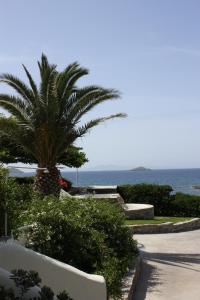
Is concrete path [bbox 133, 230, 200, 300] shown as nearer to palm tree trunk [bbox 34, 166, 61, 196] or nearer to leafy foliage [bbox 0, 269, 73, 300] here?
palm tree trunk [bbox 34, 166, 61, 196]

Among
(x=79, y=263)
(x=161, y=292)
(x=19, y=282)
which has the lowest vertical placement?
(x=161, y=292)

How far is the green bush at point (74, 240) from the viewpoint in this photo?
308 inches

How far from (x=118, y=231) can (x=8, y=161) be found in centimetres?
1811

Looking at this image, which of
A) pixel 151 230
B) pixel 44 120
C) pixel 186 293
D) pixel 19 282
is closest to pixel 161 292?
pixel 186 293

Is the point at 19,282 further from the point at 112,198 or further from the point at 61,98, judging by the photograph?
the point at 112,198

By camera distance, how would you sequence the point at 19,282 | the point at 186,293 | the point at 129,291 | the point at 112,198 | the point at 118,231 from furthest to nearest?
1. the point at 112,198
2. the point at 118,231
3. the point at 186,293
4. the point at 129,291
5. the point at 19,282

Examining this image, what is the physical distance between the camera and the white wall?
19.7 ft

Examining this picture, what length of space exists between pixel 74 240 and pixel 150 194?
1789 cm

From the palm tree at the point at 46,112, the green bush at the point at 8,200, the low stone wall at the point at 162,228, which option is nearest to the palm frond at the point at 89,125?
the palm tree at the point at 46,112

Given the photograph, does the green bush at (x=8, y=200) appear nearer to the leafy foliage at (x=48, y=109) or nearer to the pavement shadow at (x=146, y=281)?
the pavement shadow at (x=146, y=281)

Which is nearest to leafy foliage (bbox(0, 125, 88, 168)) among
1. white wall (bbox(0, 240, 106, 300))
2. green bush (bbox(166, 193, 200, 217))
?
green bush (bbox(166, 193, 200, 217))

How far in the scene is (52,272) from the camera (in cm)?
618

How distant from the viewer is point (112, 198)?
2106cm

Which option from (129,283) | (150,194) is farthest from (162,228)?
(129,283)
